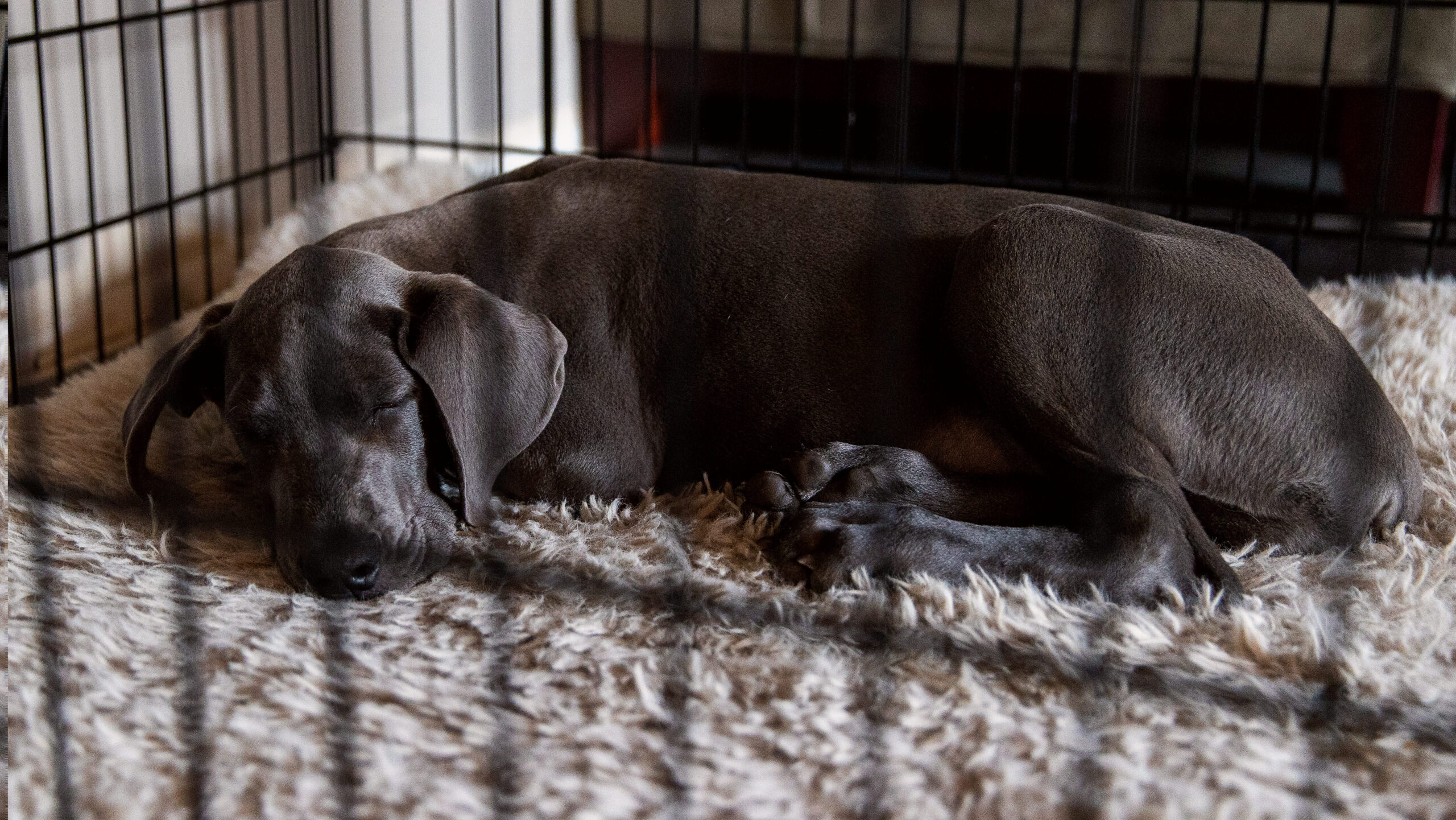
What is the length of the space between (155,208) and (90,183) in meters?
0.20

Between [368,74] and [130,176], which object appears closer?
[130,176]

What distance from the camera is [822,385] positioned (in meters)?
1.85

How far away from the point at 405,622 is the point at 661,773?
1.43 ft

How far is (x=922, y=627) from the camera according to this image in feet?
4.69

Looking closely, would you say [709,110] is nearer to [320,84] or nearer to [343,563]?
[320,84]

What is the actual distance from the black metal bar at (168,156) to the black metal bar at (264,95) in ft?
0.82

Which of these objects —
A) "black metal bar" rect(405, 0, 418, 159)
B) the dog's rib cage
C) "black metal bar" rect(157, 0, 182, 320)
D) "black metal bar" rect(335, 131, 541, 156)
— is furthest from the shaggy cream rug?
"black metal bar" rect(405, 0, 418, 159)

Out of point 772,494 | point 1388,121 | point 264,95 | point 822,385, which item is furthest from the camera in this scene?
point 264,95

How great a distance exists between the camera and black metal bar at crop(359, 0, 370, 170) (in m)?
3.32

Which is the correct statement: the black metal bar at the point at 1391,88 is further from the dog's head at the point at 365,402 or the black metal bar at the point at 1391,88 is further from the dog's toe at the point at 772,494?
the dog's head at the point at 365,402

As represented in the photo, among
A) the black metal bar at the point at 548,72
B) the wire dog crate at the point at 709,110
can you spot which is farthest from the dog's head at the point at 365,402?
the black metal bar at the point at 548,72

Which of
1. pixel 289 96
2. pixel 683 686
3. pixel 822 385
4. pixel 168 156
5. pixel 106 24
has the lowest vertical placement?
pixel 683 686

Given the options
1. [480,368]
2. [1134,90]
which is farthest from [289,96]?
[1134,90]

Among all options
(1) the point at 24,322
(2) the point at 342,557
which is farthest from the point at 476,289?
(1) the point at 24,322
